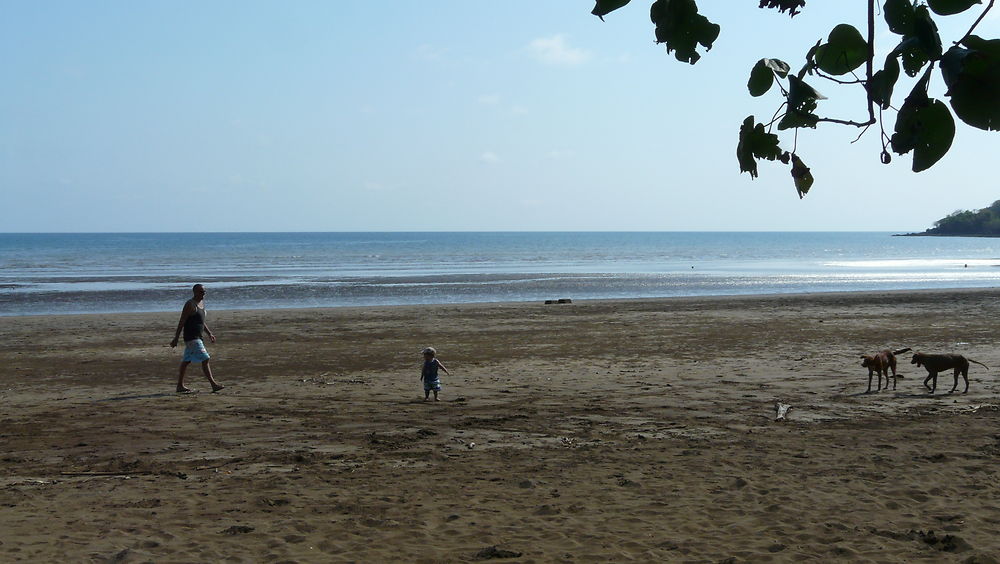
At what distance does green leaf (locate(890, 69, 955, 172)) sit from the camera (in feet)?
3.60

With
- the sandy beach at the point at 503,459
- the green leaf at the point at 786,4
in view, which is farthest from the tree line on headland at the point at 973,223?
the green leaf at the point at 786,4

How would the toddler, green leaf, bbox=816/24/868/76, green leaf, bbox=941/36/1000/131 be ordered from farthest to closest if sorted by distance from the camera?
the toddler → green leaf, bbox=816/24/868/76 → green leaf, bbox=941/36/1000/131

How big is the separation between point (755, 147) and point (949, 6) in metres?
0.36

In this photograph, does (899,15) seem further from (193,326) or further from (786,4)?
(193,326)

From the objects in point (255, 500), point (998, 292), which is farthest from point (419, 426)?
point (998, 292)

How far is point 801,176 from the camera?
4.63ft

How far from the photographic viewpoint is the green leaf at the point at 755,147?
4.55 feet

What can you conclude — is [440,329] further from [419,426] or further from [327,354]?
[419,426]

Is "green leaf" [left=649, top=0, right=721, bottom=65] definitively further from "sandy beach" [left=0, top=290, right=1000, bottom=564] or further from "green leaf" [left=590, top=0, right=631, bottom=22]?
"sandy beach" [left=0, top=290, right=1000, bottom=564]

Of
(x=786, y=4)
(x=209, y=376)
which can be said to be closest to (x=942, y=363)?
(x=209, y=376)

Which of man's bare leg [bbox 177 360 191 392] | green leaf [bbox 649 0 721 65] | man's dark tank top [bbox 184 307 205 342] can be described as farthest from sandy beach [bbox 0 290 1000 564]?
green leaf [bbox 649 0 721 65]

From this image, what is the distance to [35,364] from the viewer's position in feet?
54.2

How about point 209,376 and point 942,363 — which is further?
point 209,376

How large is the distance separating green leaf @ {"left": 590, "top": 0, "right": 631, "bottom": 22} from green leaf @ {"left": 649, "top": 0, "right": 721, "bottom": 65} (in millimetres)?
136
